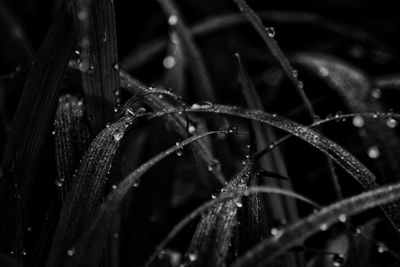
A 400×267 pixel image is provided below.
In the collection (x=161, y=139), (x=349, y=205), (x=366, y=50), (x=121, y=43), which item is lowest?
(x=349, y=205)

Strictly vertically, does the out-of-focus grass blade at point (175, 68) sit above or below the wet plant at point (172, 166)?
above

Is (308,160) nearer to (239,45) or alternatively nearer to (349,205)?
(239,45)

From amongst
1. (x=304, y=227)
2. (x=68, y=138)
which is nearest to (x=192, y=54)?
(x=68, y=138)

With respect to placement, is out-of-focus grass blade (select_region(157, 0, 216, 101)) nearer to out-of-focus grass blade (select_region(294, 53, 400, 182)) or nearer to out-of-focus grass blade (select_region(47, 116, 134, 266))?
out-of-focus grass blade (select_region(294, 53, 400, 182))

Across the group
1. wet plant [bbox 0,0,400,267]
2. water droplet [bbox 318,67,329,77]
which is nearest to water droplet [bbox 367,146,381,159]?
wet plant [bbox 0,0,400,267]

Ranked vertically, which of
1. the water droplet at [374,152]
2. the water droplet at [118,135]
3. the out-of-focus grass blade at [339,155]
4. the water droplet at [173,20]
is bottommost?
the out-of-focus grass blade at [339,155]

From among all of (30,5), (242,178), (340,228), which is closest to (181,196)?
(340,228)

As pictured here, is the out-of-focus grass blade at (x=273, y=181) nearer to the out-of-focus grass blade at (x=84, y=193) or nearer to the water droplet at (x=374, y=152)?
the water droplet at (x=374, y=152)

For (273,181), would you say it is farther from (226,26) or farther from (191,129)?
(226,26)

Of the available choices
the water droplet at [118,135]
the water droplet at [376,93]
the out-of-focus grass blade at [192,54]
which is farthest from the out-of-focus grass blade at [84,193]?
the water droplet at [376,93]
